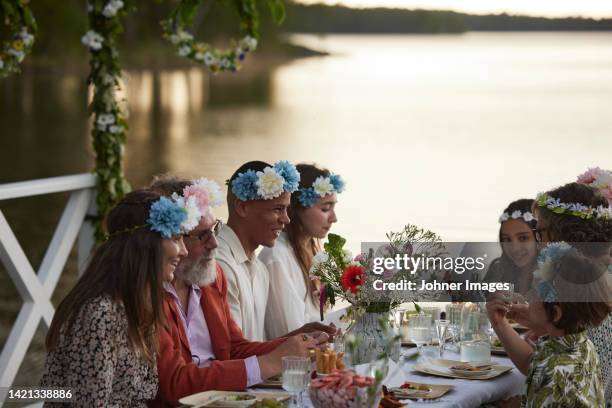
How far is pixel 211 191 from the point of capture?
4383mm

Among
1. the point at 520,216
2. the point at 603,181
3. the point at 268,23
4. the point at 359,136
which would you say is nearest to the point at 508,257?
the point at 520,216

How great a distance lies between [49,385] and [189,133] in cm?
2421

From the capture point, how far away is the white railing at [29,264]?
19.9ft

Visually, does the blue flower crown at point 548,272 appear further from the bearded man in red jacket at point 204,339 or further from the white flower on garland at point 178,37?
the white flower on garland at point 178,37

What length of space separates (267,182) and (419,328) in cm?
92

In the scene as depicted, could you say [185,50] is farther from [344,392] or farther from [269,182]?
[344,392]

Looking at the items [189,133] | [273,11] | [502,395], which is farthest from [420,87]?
[502,395]

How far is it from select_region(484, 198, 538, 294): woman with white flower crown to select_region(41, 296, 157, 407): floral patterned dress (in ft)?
8.81

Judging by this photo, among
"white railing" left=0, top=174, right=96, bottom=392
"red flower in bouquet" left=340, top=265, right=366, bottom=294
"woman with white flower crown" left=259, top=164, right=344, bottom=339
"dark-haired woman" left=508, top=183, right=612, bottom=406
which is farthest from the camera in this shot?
"white railing" left=0, top=174, right=96, bottom=392

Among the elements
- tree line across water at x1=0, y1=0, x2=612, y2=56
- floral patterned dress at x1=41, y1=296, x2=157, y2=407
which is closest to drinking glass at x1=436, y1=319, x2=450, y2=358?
floral patterned dress at x1=41, y1=296, x2=157, y2=407

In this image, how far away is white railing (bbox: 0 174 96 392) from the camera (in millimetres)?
6055

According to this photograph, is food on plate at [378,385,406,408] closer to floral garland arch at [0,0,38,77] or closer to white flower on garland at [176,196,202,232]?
white flower on garland at [176,196,202,232]

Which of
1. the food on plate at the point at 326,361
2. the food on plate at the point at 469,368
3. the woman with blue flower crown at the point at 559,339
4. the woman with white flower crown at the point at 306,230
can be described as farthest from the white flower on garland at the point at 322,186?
the food on plate at the point at 326,361

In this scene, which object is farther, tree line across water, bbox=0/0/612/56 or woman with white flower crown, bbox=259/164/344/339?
tree line across water, bbox=0/0/612/56
